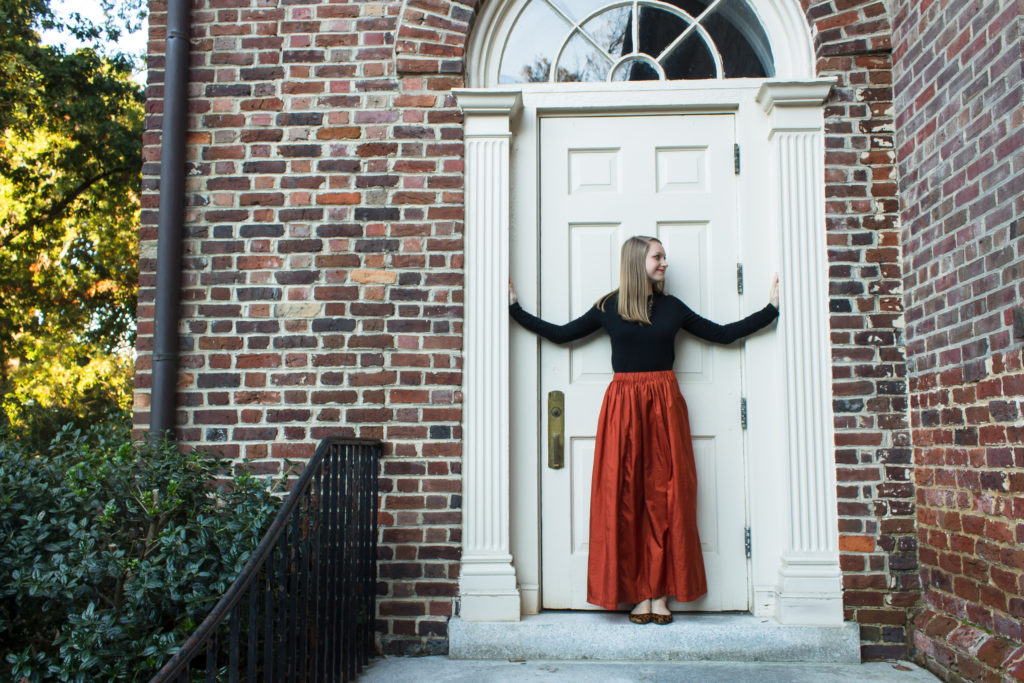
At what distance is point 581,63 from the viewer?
398 cm

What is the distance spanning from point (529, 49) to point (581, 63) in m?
0.27

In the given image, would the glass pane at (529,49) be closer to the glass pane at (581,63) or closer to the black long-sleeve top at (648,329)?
the glass pane at (581,63)

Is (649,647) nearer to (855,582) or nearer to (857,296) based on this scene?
(855,582)

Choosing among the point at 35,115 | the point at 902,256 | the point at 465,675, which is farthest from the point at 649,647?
the point at 35,115

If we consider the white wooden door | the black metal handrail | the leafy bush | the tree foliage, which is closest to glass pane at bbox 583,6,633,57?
the white wooden door

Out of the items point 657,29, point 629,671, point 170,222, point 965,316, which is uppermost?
point 657,29

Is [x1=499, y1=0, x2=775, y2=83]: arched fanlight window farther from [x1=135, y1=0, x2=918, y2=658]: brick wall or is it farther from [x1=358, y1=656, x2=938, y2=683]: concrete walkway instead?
[x1=358, y1=656, x2=938, y2=683]: concrete walkway

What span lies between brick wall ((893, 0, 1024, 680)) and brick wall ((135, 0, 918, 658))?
15 centimetres

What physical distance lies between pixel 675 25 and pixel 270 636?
3353 millimetres

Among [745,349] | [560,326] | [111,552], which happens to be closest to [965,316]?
[745,349]

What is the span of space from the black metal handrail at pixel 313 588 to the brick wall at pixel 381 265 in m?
0.30

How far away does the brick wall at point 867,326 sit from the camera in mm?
3486

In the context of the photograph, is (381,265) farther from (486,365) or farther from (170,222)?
(170,222)

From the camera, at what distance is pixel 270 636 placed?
242cm
